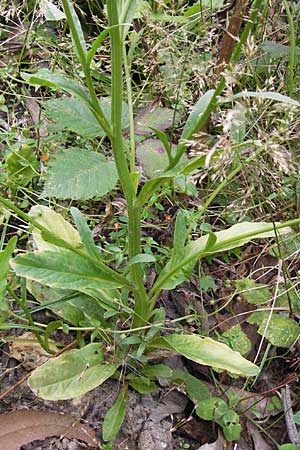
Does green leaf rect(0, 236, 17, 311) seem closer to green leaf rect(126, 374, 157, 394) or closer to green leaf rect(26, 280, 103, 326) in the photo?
green leaf rect(26, 280, 103, 326)

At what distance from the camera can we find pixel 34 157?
1.42m

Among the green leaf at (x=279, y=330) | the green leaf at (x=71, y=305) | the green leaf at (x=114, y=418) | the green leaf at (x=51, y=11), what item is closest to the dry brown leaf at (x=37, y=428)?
the green leaf at (x=114, y=418)

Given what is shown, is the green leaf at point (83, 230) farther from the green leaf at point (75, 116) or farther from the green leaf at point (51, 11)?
the green leaf at point (51, 11)

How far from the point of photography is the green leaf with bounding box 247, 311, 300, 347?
1262 millimetres

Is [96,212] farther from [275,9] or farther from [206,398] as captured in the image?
[275,9]

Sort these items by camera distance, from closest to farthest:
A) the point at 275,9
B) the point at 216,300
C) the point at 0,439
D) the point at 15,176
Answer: the point at 0,439 → the point at 216,300 → the point at 15,176 → the point at 275,9

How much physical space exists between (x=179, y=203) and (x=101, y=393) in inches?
20.3

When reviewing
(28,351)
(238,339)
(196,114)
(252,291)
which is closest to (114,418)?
(28,351)

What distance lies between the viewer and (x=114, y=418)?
3.66 feet

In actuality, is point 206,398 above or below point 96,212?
below

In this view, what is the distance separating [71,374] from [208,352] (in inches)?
10.8

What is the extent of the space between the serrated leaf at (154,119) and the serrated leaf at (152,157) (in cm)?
6

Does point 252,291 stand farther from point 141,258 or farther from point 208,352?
point 141,258

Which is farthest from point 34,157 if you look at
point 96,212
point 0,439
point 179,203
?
point 0,439
